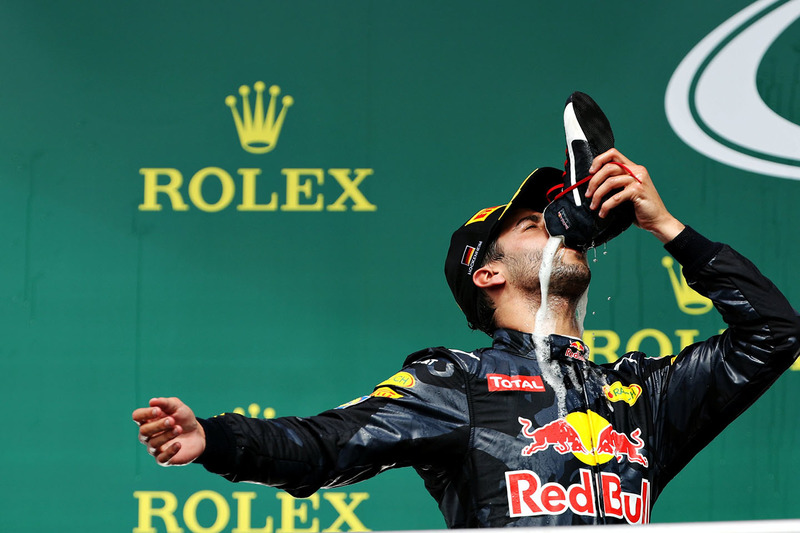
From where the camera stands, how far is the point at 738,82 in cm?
234

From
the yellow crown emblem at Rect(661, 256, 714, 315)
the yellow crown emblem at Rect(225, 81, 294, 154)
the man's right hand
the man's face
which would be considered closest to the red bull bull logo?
the man's face

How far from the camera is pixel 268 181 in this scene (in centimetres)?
228

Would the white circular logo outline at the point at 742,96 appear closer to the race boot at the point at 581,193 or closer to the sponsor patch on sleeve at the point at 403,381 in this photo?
the race boot at the point at 581,193

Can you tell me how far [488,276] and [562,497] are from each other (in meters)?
0.46

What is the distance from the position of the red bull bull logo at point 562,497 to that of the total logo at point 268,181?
3.61 feet

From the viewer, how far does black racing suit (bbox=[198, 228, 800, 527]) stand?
4.36ft

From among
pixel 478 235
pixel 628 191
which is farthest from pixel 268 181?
pixel 628 191

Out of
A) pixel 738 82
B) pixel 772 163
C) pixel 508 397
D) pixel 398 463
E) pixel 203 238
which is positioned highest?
pixel 738 82

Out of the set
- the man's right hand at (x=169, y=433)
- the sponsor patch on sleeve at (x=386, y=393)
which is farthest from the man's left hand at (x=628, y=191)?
the man's right hand at (x=169, y=433)

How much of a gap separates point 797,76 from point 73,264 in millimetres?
1992

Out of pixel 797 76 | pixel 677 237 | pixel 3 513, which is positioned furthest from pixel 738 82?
pixel 3 513

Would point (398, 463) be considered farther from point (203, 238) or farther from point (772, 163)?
point (772, 163)

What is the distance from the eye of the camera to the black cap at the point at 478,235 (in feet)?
5.33

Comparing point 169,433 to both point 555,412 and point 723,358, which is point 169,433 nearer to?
point 555,412
